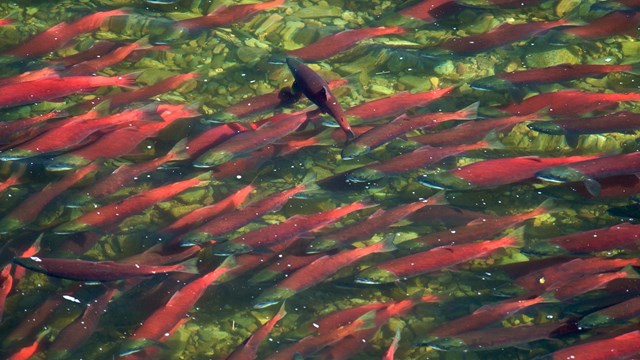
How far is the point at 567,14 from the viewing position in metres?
6.72

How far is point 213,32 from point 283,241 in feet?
9.48

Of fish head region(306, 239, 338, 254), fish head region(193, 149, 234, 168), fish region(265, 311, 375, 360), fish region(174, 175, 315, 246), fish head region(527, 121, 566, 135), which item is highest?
fish head region(527, 121, 566, 135)

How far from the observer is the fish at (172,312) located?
4590 millimetres

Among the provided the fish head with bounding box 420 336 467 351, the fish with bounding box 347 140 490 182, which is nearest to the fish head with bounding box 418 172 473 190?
the fish with bounding box 347 140 490 182

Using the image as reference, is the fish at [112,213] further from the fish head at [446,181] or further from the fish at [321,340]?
the fish head at [446,181]

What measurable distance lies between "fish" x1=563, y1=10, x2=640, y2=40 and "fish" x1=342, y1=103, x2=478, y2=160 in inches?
64.3

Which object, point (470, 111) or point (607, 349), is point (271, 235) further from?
point (607, 349)

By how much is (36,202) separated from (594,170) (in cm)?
412

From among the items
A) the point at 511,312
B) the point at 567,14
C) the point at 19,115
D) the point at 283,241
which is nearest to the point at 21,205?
the point at 19,115

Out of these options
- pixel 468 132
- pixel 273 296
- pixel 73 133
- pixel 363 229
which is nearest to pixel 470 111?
pixel 468 132

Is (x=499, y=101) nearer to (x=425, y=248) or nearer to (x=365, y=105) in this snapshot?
(x=365, y=105)

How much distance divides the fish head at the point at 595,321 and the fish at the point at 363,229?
4.66 feet

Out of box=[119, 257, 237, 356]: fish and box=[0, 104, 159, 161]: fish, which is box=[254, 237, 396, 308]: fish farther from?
box=[0, 104, 159, 161]: fish

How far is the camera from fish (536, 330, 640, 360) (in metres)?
4.09
